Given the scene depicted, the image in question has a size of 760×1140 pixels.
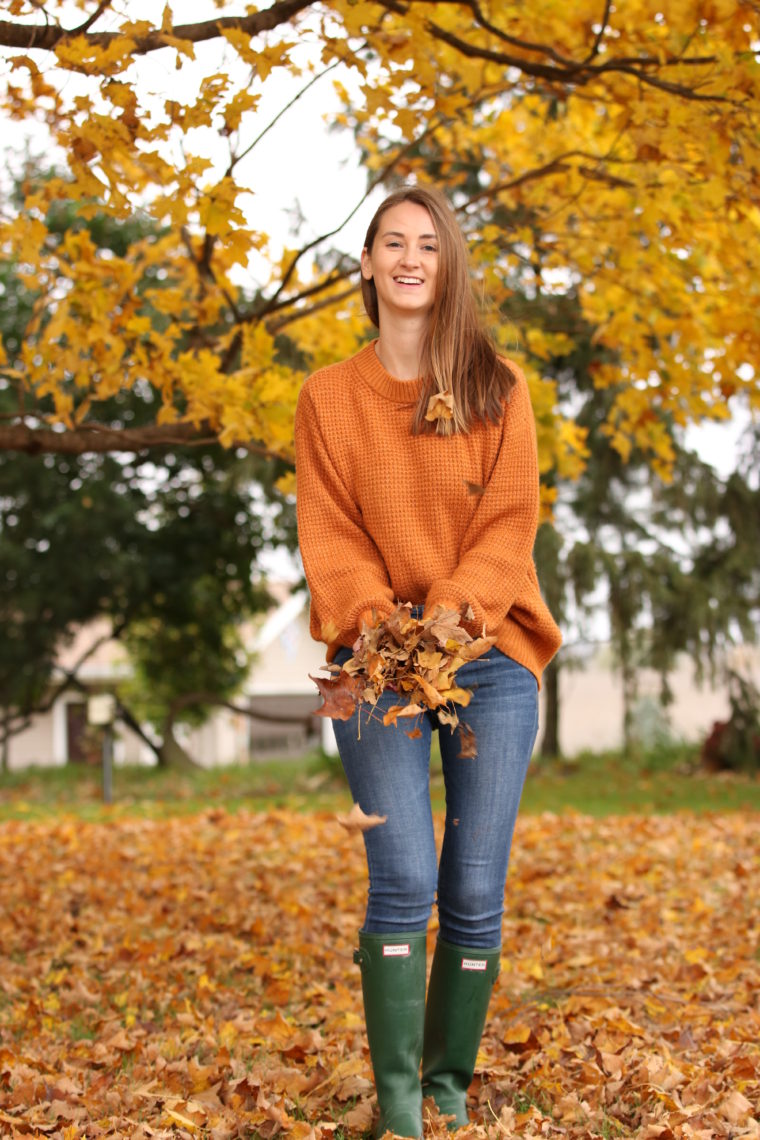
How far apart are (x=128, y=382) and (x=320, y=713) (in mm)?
2455

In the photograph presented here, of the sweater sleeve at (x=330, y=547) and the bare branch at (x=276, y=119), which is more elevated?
the bare branch at (x=276, y=119)

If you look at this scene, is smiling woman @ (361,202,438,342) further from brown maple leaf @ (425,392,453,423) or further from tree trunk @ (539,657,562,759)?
tree trunk @ (539,657,562,759)

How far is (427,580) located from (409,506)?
150 millimetres

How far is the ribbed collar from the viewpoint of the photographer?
7.97 ft

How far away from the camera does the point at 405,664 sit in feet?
7.01

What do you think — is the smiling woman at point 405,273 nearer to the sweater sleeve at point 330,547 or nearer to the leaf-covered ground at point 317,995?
the sweater sleeve at point 330,547

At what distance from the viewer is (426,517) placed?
7.77 ft

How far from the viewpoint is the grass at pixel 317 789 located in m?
9.94

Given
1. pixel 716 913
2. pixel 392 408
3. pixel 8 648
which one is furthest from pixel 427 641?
pixel 8 648

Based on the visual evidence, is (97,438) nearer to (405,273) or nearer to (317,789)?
(405,273)

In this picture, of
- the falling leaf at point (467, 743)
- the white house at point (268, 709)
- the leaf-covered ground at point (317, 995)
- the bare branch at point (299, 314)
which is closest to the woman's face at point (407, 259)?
the falling leaf at point (467, 743)

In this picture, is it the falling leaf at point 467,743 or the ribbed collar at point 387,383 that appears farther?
the ribbed collar at point 387,383

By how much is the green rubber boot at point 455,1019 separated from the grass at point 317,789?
21.8 ft

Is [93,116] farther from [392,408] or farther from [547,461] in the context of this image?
[547,461]
